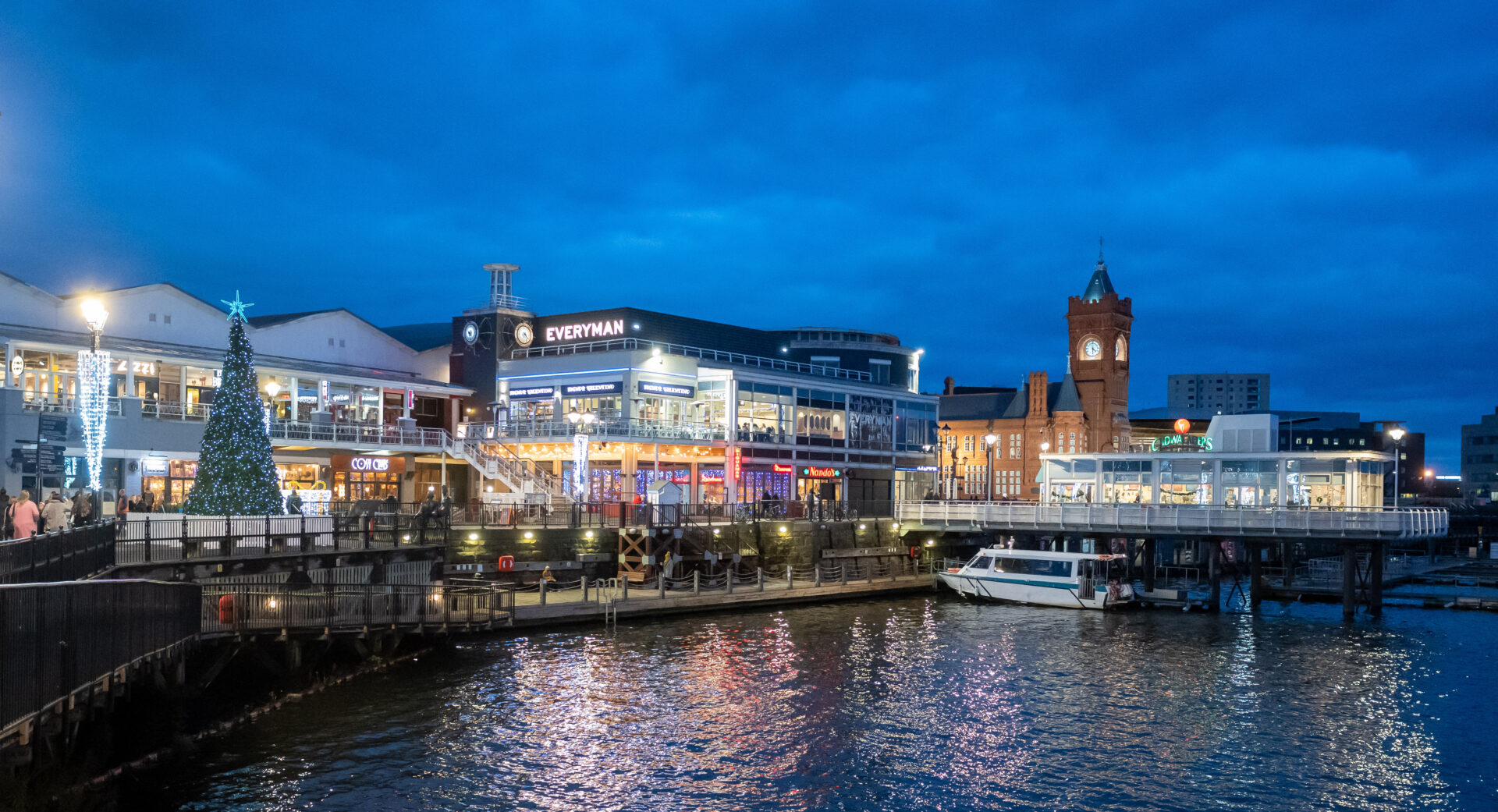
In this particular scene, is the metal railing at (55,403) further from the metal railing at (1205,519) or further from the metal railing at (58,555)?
the metal railing at (1205,519)

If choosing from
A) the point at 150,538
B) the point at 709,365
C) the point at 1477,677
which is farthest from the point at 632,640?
the point at 709,365

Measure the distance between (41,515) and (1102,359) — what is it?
364ft

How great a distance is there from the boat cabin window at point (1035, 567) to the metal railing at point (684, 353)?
2372cm

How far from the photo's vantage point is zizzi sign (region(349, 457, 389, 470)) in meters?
61.9

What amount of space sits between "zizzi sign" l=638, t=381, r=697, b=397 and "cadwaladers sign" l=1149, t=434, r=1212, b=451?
27.7 metres

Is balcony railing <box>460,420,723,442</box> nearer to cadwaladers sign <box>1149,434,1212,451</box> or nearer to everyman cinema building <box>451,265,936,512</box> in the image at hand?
everyman cinema building <box>451,265,936,512</box>

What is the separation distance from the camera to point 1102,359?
124 m

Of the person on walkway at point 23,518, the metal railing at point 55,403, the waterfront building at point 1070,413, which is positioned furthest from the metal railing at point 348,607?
the waterfront building at point 1070,413

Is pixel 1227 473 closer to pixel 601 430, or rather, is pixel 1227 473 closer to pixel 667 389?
pixel 667 389

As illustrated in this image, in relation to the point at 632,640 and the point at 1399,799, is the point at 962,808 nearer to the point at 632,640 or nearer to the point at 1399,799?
the point at 1399,799

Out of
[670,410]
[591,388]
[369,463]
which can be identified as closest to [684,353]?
→ [670,410]

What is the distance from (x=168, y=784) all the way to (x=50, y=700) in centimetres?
584

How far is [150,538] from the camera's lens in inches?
1203

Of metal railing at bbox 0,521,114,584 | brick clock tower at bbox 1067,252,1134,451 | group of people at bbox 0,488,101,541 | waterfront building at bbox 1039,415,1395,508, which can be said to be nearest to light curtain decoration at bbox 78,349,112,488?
group of people at bbox 0,488,101,541
